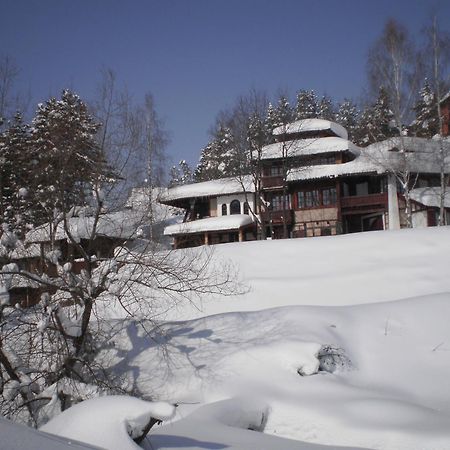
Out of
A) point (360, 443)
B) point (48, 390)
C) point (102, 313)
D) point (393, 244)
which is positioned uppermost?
point (393, 244)

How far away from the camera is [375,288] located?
15641 mm

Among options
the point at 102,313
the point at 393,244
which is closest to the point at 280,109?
the point at 393,244

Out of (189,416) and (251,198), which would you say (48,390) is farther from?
(251,198)

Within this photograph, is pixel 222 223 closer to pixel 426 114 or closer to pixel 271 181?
pixel 271 181

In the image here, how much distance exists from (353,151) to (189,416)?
29.2 m

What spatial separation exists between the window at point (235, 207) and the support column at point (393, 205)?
11.7 meters

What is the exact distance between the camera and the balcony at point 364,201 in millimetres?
32469

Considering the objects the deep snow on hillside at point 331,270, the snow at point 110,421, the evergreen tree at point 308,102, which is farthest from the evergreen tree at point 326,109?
the snow at point 110,421

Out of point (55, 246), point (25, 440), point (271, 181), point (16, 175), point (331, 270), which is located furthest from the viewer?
point (271, 181)

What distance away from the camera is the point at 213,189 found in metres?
37.0

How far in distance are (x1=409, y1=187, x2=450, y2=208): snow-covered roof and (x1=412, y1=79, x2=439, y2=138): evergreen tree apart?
3.71m

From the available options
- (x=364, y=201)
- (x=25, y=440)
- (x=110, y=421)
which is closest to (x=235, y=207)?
(x=364, y=201)

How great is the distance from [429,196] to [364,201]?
4365mm

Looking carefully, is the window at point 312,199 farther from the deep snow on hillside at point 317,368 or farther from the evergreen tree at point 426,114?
the deep snow on hillside at point 317,368
